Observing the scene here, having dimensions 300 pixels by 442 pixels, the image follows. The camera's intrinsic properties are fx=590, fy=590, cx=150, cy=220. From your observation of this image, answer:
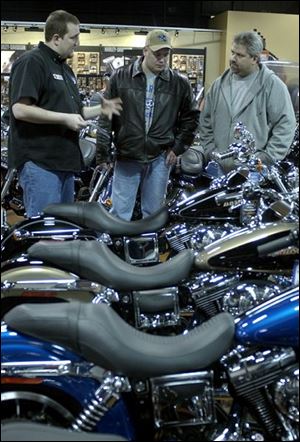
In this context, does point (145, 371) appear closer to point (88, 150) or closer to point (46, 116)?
point (46, 116)

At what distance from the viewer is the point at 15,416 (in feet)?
4.93

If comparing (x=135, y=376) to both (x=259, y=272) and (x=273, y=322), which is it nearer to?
(x=273, y=322)

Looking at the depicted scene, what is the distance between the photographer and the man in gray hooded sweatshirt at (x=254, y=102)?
323cm

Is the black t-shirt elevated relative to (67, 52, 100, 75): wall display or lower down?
lower down

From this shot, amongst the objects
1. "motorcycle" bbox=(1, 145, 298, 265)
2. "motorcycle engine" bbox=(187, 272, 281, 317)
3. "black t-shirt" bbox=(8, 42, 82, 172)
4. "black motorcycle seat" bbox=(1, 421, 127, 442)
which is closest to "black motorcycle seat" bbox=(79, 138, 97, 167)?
"black t-shirt" bbox=(8, 42, 82, 172)

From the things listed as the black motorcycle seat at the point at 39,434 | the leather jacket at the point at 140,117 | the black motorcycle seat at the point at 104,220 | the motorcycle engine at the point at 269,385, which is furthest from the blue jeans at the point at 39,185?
the black motorcycle seat at the point at 39,434

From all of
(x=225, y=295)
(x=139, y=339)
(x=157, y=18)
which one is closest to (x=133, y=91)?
(x=157, y=18)

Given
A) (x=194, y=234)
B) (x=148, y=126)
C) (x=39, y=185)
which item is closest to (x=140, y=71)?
(x=148, y=126)

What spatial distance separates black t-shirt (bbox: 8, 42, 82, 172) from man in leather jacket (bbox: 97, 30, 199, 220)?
54 centimetres

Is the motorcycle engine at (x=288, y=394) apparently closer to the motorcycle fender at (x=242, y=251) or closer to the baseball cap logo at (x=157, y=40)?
the motorcycle fender at (x=242, y=251)

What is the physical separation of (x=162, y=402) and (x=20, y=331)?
411mm

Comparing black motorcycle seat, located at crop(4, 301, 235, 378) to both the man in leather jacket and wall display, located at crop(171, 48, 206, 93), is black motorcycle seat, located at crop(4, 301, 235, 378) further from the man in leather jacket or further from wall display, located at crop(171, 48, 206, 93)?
wall display, located at crop(171, 48, 206, 93)

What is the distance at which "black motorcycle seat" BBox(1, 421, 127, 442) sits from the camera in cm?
127

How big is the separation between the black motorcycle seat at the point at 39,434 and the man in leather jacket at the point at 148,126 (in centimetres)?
222
